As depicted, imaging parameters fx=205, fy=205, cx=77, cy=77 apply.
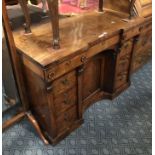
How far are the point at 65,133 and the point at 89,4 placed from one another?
139 centimetres

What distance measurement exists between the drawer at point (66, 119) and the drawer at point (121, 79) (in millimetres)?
609

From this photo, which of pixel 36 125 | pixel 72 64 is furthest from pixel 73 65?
pixel 36 125

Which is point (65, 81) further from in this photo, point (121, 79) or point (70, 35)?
point (121, 79)

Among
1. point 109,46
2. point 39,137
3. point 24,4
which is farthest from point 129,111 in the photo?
point 24,4

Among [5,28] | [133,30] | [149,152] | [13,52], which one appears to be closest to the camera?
[5,28]

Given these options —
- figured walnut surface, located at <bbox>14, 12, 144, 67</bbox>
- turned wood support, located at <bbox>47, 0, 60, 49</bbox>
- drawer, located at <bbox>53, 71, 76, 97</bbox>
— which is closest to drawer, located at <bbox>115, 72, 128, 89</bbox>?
figured walnut surface, located at <bbox>14, 12, 144, 67</bbox>

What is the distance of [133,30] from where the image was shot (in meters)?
1.90

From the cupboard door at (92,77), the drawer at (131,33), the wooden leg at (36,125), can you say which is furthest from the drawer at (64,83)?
the drawer at (131,33)

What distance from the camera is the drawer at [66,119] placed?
1626 mm

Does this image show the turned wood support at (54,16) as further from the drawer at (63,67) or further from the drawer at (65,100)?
the drawer at (65,100)

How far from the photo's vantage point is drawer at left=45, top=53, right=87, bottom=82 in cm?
129

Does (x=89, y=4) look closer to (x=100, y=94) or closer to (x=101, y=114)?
(x=100, y=94)

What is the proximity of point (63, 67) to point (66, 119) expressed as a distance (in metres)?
0.52

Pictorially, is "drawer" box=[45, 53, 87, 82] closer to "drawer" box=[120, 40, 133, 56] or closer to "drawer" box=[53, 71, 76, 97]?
"drawer" box=[53, 71, 76, 97]
